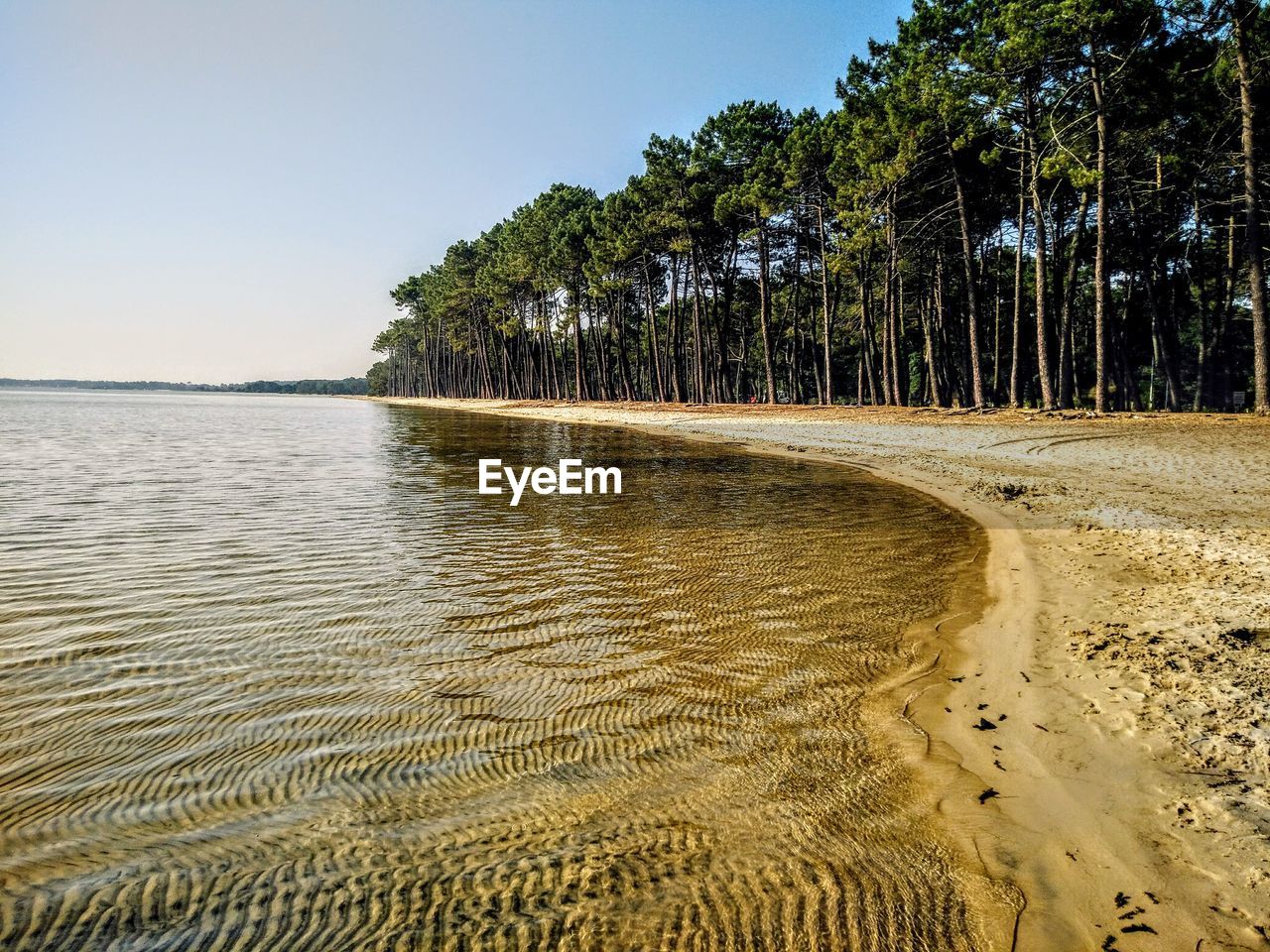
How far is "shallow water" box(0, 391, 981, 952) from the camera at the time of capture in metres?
2.26

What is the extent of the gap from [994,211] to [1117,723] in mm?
37724

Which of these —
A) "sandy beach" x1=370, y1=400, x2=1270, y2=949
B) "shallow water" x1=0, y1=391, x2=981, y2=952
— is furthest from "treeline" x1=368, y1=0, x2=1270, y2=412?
"shallow water" x1=0, y1=391, x2=981, y2=952

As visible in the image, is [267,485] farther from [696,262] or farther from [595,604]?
[696,262]

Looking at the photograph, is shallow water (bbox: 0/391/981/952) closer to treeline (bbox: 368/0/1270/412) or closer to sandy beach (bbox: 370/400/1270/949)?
sandy beach (bbox: 370/400/1270/949)

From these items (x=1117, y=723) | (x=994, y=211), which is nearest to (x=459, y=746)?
(x=1117, y=723)

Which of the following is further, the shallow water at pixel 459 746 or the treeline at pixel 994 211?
the treeline at pixel 994 211

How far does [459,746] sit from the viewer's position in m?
3.27

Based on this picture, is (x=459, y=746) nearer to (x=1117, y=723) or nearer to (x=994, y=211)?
(x=1117, y=723)

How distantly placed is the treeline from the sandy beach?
60.5 feet

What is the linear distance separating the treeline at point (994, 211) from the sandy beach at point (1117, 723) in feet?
60.5

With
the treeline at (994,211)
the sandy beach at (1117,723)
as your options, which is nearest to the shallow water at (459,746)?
the sandy beach at (1117,723)

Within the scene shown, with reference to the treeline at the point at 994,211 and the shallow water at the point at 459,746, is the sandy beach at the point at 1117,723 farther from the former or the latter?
the treeline at the point at 994,211

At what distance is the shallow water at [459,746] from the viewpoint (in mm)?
2258

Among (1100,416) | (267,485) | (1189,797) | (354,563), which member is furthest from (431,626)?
(1100,416)
